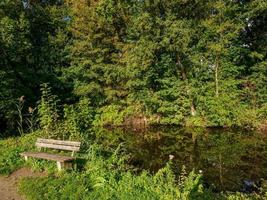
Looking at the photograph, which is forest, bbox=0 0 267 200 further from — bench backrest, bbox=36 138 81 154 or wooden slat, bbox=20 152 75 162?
bench backrest, bbox=36 138 81 154

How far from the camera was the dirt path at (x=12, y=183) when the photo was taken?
8.82 meters

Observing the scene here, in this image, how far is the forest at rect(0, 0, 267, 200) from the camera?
15148 mm

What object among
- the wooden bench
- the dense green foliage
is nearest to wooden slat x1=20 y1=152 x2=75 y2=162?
the wooden bench

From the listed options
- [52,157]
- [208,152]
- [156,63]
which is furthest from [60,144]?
[156,63]

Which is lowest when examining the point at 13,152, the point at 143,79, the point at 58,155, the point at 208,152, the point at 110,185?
the point at 208,152

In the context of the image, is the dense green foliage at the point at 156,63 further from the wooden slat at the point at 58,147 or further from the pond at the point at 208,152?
the wooden slat at the point at 58,147

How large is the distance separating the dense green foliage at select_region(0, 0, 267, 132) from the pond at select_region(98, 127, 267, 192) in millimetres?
2340

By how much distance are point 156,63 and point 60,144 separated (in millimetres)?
14584

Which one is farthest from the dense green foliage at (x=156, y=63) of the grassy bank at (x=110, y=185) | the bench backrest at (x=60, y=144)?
the grassy bank at (x=110, y=185)

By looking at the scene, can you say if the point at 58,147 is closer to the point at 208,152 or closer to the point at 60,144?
the point at 60,144

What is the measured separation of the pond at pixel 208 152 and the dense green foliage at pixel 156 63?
7.68ft

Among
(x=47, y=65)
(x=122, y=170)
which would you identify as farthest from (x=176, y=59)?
(x=122, y=170)

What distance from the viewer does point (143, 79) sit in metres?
24.8

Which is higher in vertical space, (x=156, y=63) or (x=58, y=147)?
(x=156, y=63)
